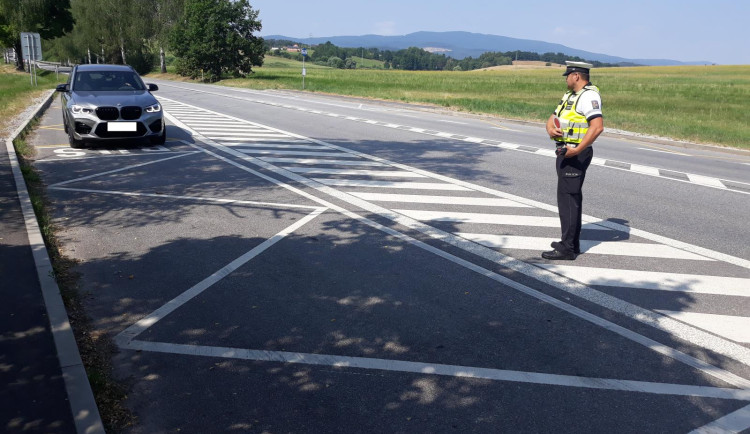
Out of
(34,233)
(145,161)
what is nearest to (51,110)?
(145,161)

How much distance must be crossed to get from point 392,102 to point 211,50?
32.8m

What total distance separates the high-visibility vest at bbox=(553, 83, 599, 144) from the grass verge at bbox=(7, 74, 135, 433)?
4.57 metres

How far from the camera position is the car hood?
1334cm

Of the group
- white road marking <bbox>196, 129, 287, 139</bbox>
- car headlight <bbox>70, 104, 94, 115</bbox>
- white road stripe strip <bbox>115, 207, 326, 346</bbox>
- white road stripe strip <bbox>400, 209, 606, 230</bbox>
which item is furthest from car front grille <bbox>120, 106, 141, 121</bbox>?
white road stripe strip <bbox>400, 209, 606, 230</bbox>

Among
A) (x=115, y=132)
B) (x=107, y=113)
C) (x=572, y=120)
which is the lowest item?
(x=115, y=132)

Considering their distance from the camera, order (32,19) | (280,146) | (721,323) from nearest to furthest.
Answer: (721,323)
(280,146)
(32,19)

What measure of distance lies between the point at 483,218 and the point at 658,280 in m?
2.64

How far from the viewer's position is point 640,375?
4.21 metres

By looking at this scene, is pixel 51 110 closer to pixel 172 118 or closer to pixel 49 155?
pixel 172 118

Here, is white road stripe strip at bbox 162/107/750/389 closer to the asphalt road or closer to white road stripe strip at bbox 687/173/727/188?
the asphalt road

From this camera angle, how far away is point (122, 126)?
44.3 feet

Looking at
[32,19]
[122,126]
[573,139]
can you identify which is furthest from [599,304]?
[32,19]

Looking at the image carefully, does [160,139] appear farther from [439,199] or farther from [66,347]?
[66,347]

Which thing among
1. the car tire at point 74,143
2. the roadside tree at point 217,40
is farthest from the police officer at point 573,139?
the roadside tree at point 217,40
